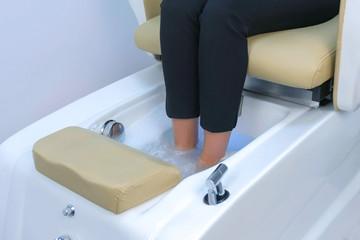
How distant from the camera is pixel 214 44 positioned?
1.03 metres

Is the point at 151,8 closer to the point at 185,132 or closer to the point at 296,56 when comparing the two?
the point at 185,132

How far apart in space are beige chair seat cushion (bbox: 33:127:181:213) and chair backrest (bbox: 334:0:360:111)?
422 mm

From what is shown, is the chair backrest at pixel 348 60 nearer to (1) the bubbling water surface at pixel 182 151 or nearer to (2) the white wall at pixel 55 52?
(1) the bubbling water surface at pixel 182 151

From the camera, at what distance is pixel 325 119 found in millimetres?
1104

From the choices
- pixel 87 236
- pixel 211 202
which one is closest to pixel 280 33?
pixel 211 202

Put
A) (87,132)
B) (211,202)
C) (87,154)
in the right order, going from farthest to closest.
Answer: (87,132) → (87,154) → (211,202)

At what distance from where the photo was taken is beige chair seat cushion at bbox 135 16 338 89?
3.34ft

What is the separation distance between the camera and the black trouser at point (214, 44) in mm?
1033

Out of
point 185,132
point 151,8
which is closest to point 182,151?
point 185,132

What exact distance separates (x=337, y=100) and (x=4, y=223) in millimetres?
857

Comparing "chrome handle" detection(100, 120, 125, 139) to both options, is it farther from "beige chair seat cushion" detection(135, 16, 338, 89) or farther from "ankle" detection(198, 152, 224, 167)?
"beige chair seat cushion" detection(135, 16, 338, 89)

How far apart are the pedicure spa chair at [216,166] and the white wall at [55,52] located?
15.2 inches

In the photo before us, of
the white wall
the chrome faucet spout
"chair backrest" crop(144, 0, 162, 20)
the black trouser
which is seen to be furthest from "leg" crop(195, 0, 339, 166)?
the white wall

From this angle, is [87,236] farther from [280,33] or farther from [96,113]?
[280,33]
